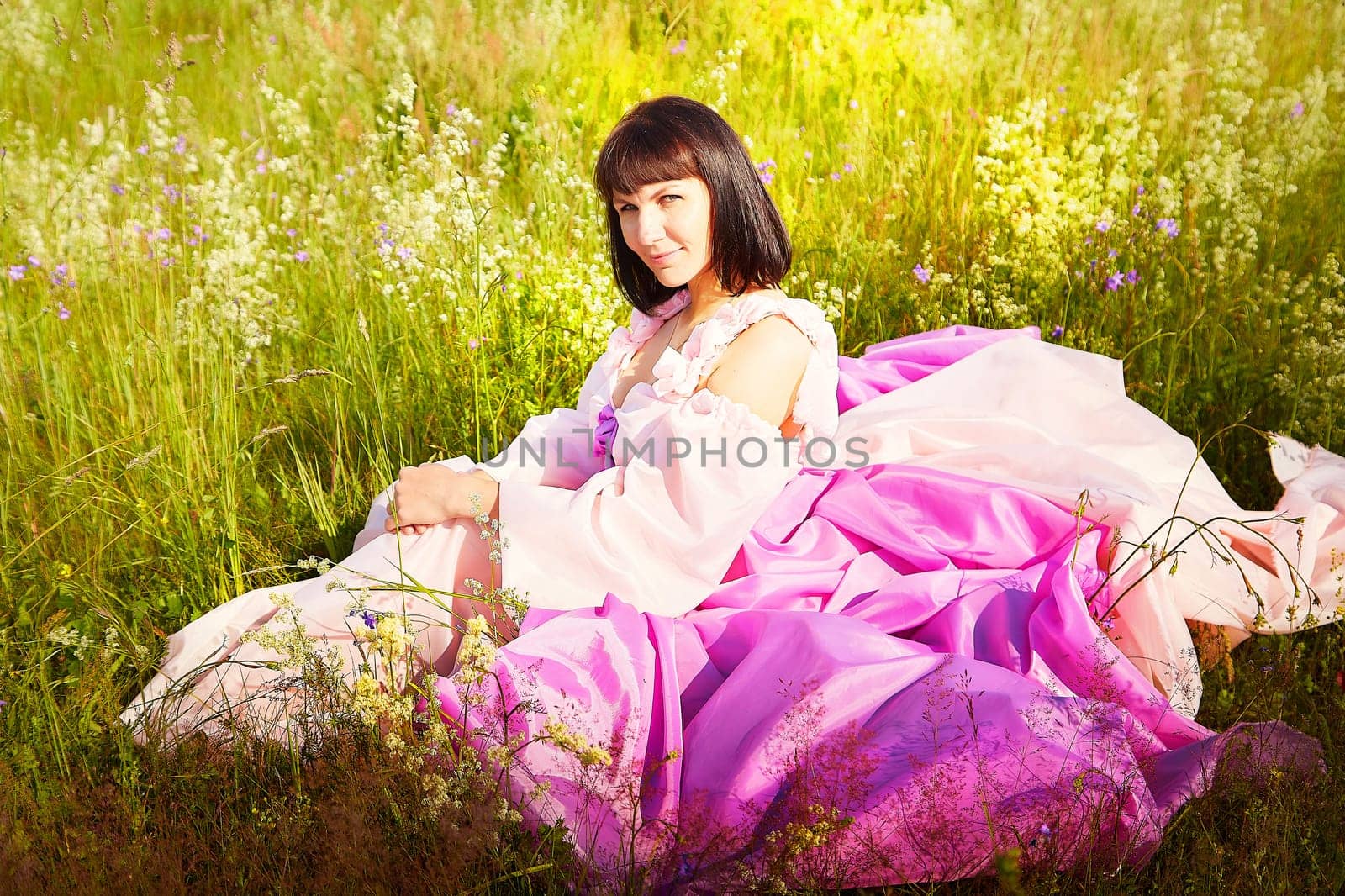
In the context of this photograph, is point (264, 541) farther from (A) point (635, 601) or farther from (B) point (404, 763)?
(B) point (404, 763)

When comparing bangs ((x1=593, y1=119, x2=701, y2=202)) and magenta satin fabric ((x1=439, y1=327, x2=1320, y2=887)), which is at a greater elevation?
bangs ((x1=593, y1=119, x2=701, y2=202))

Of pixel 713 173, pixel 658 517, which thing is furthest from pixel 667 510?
pixel 713 173

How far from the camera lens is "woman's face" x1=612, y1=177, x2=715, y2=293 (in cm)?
244

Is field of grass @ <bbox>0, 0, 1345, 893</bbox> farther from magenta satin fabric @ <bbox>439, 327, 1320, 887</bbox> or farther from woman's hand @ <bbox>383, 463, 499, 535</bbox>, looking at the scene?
woman's hand @ <bbox>383, 463, 499, 535</bbox>

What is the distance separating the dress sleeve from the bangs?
503 mm

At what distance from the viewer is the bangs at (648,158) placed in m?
2.40

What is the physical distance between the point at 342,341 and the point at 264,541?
72 centimetres

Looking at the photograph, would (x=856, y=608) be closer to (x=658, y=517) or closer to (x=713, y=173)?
(x=658, y=517)

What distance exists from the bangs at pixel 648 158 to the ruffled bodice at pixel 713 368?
331 mm

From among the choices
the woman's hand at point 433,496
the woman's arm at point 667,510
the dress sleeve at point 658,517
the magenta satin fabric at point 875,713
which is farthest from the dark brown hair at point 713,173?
the woman's hand at point 433,496

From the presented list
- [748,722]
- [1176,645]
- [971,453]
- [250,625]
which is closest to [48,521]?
[250,625]

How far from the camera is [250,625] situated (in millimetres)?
2340

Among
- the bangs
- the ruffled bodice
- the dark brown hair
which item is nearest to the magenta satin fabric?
the ruffled bodice

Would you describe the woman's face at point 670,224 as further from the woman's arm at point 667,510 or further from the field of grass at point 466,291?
the field of grass at point 466,291
